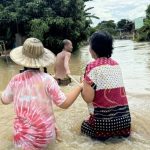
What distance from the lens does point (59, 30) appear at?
80.1 ft

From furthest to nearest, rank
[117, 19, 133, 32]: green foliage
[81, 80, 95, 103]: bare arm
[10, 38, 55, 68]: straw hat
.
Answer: [117, 19, 133, 32]: green foliage, [81, 80, 95, 103]: bare arm, [10, 38, 55, 68]: straw hat

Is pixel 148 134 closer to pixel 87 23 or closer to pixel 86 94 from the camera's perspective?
pixel 86 94

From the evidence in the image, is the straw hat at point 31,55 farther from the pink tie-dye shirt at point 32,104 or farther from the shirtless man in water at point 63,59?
the shirtless man in water at point 63,59

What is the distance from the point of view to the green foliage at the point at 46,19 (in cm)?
2362

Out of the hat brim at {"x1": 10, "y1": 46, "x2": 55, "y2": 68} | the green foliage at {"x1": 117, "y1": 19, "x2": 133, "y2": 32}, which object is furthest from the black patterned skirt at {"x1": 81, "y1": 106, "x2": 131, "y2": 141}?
the green foliage at {"x1": 117, "y1": 19, "x2": 133, "y2": 32}

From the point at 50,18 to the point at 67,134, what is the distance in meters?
19.6

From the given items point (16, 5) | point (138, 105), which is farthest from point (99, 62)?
point (16, 5)

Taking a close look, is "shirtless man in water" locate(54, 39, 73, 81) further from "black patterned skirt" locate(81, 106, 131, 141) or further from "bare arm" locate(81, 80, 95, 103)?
"bare arm" locate(81, 80, 95, 103)

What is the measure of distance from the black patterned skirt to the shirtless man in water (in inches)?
162

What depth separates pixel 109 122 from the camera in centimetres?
416

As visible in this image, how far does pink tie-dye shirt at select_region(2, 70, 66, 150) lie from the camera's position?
344 cm

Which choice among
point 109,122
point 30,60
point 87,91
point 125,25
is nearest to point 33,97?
point 30,60

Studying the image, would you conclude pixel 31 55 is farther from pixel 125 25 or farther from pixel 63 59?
pixel 125 25

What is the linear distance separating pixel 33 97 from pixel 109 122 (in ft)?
3.66
